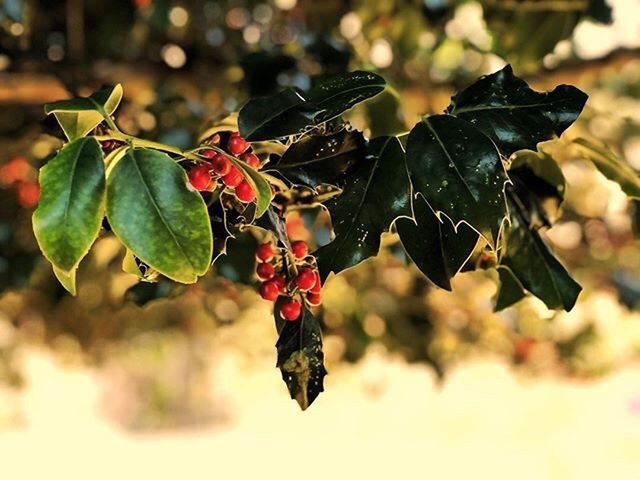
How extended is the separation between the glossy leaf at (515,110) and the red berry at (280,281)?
17 centimetres

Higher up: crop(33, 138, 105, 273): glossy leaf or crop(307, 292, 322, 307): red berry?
crop(33, 138, 105, 273): glossy leaf

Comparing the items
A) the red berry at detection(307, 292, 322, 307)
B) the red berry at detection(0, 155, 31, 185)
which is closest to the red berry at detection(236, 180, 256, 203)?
the red berry at detection(307, 292, 322, 307)

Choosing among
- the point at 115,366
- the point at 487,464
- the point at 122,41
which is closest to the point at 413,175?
the point at 122,41

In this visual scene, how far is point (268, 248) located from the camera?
688mm

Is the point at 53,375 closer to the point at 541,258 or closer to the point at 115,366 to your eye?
the point at 115,366

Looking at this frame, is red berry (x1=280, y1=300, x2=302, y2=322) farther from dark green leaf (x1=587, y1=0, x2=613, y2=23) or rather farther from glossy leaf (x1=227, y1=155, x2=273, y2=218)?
dark green leaf (x1=587, y1=0, x2=613, y2=23)

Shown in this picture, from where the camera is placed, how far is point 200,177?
54 centimetres

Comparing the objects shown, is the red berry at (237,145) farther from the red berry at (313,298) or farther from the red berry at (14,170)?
the red berry at (14,170)

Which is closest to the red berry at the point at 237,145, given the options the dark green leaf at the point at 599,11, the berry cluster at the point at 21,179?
the dark green leaf at the point at 599,11

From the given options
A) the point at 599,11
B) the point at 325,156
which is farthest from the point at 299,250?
the point at 599,11

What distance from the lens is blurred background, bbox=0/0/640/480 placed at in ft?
4.10

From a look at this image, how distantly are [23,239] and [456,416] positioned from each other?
13.7 ft

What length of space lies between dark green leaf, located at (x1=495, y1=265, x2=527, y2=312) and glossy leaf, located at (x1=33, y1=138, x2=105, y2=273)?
34 centimetres

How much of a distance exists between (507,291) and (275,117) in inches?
10.5
